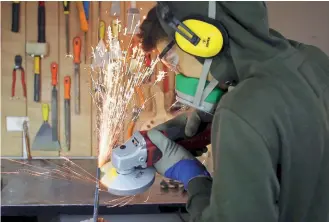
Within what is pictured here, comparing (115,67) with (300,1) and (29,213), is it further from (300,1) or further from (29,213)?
(300,1)

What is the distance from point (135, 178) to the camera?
132cm

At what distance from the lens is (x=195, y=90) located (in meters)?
1.13

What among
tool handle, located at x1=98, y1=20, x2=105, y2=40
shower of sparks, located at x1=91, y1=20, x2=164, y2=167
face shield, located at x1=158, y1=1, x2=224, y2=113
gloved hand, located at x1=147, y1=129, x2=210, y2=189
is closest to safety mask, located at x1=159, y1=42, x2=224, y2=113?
face shield, located at x1=158, y1=1, x2=224, y2=113

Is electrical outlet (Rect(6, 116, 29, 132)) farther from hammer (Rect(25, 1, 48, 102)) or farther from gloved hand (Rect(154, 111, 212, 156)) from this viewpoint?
gloved hand (Rect(154, 111, 212, 156))

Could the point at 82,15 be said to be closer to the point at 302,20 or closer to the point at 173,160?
the point at 302,20

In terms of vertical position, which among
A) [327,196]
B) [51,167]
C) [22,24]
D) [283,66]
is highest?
[283,66]

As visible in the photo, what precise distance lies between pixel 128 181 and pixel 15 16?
1.24 meters

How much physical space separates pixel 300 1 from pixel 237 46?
4.61 ft

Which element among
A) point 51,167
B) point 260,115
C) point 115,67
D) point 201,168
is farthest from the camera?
point 51,167

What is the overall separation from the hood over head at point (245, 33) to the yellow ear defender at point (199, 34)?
0.01 metres

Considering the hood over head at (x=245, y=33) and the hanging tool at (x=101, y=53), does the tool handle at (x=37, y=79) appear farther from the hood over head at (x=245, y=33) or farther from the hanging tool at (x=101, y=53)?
the hood over head at (x=245, y=33)

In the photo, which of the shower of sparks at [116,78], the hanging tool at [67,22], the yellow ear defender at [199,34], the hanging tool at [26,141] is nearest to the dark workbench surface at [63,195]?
the hanging tool at [26,141]

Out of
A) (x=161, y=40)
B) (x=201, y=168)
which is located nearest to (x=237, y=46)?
(x=161, y=40)

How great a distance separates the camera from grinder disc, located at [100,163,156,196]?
51.6 inches
